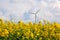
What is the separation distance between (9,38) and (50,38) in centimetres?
100

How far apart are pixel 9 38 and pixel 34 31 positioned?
0.67m

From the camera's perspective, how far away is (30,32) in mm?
5367

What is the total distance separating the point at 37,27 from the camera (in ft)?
18.6

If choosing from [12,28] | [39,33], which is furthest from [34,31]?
[12,28]

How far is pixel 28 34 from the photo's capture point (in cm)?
525

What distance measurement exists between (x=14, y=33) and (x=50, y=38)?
912mm

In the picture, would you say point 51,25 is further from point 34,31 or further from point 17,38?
point 17,38

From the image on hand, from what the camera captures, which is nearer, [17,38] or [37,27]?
[17,38]

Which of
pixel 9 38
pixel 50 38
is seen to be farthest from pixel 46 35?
pixel 9 38

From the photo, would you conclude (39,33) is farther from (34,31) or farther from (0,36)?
(0,36)

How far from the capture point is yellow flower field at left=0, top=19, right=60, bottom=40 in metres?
5.24

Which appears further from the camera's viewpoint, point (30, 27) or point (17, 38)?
point (30, 27)

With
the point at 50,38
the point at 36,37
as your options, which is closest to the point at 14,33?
the point at 36,37

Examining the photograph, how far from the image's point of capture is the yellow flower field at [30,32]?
524cm
